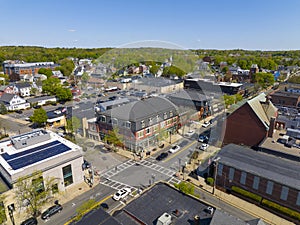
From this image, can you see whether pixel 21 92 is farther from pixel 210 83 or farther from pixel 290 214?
pixel 290 214

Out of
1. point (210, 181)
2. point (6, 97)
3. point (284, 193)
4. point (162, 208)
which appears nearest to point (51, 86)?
point (6, 97)

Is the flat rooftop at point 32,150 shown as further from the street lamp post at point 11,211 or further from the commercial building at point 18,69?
the commercial building at point 18,69

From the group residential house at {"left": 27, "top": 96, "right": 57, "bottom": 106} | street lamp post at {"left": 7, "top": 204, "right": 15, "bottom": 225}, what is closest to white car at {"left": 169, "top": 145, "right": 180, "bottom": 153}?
street lamp post at {"left": 7, "top": 204, "right": 15, "bottom": 225}

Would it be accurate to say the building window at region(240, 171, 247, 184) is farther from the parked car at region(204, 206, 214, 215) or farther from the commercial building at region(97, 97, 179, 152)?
the commercial building at region(97, 97, 179, 152)

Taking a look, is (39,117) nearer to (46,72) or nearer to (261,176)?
(261,176)

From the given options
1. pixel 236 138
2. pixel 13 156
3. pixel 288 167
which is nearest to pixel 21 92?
pixel 13 156

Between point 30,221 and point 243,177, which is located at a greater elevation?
point 243,177

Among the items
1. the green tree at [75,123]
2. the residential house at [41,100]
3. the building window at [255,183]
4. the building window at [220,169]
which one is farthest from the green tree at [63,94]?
the building window at [255,183]
